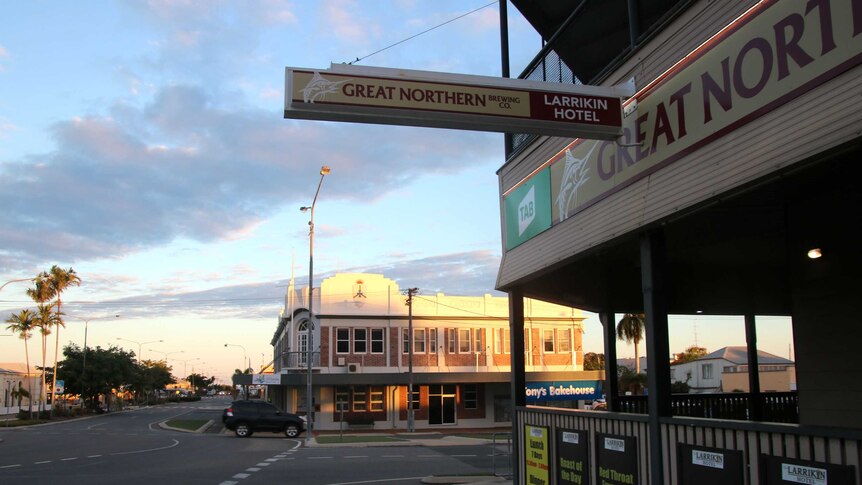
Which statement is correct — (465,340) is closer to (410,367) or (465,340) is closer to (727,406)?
(410,367)

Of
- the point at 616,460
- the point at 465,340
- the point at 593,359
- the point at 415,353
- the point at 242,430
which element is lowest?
the point at 242,430

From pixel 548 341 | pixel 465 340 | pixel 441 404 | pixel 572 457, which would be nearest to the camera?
pixel 572 457

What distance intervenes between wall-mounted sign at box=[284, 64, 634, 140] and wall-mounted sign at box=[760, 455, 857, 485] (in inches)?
146

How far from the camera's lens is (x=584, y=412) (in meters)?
9.32

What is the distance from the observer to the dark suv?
37.6m

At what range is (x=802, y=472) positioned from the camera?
5863mm

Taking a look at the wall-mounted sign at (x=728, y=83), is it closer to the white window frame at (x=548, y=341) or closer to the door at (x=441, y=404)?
the door at (x=441, y=404)

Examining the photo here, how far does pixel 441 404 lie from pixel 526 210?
36.9m

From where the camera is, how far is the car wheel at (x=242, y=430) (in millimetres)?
37562

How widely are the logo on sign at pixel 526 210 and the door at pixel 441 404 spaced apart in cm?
3638

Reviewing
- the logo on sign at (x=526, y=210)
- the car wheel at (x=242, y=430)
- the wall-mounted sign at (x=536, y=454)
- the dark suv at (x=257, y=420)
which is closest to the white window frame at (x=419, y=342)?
the dark suv at (x=257, y=420)

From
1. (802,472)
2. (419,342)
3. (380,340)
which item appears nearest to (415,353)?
(419,342)

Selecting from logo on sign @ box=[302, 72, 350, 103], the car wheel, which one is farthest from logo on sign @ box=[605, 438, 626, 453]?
the car wheel

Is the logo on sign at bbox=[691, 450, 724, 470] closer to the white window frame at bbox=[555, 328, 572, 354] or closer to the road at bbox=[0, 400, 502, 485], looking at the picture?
the road at bbox=[0, 400, 502, 485]
